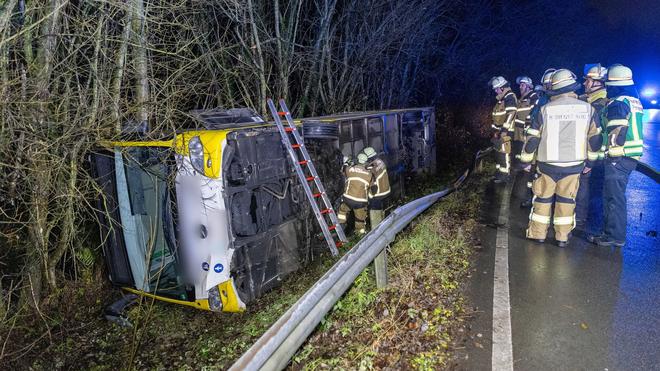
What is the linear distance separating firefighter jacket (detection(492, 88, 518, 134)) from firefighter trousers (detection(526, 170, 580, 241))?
12.8 ft

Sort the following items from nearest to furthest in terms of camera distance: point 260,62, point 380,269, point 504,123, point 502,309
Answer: point 502,309 → point 380,269 → point 260,62 → point 504,123

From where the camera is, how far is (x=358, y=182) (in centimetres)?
626

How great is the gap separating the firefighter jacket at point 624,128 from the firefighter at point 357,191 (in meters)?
2.90

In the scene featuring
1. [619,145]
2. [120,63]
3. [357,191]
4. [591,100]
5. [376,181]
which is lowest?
[357,191]

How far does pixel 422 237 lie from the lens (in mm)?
4801

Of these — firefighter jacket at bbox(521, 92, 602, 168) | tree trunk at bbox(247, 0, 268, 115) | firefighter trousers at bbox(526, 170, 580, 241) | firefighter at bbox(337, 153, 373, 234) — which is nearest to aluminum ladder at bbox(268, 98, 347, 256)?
firefighter at bbox(337, 153, 373, 234)

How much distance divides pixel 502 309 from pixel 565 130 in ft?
8.33

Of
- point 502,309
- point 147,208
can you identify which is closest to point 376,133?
point 147,208

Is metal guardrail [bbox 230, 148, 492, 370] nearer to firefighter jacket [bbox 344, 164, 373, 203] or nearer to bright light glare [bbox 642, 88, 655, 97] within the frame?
firefighter jacket [bbox 344, 164, 373, 203]

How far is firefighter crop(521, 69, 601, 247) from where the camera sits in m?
4.92

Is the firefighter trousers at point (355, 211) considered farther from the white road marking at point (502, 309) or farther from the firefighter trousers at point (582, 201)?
the firefighter trousers at point (582, 201)

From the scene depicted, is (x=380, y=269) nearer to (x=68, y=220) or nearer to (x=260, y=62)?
(x=68, y=220)

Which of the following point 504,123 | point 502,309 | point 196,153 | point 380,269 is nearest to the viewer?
point 502,309

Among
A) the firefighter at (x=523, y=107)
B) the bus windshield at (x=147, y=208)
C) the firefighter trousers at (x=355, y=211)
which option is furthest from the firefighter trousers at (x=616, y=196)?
the bus windshield at (x=147, y=208)
